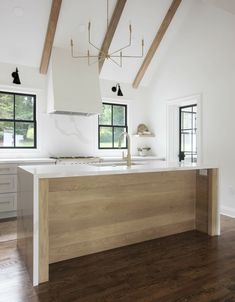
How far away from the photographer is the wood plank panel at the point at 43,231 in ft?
6.82

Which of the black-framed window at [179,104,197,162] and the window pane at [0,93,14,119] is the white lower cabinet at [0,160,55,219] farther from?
the black-framed window at [179,104,197,162]

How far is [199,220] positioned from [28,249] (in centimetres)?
221

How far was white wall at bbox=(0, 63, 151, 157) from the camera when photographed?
464 cm

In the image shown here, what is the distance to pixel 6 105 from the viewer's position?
15.1 feet

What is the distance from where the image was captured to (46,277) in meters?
2.10

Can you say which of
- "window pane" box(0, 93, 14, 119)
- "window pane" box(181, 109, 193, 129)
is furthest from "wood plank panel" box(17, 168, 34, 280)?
"window pane" box(181, 109, 193, 129)

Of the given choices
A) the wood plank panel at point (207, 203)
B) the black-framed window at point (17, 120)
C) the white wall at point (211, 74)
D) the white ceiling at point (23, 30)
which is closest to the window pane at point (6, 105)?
the black-framed window at point (17, 120)

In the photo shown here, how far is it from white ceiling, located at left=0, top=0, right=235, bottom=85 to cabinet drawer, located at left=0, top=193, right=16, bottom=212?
239 cm

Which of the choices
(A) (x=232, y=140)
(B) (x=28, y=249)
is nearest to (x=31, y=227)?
(B) (x=28, y=249)

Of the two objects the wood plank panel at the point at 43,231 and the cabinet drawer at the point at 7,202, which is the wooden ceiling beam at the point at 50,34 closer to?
the cabinet drawer at the point at 7,202

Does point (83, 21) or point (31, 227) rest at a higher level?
point (83, 21)

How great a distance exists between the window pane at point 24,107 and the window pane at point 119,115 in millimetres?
1876

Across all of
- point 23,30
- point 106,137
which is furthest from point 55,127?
point 23,30

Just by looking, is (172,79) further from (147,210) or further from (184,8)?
(147,210)
